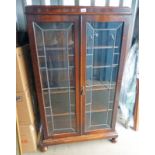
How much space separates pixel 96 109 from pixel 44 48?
91cm

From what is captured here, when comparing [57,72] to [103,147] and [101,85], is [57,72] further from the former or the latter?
[103,147]

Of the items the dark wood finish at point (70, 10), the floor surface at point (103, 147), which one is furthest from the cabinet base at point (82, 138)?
the dark wood finish at point (70, 10)

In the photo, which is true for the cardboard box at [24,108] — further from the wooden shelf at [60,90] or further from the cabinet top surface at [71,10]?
the cabinet top surface at [71,10]

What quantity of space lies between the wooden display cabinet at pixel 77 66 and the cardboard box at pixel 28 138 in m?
0.11

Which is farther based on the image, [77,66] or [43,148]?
[43,148]

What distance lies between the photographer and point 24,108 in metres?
1.74

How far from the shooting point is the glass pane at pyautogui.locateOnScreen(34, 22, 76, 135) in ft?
4.80

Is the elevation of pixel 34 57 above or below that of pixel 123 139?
above

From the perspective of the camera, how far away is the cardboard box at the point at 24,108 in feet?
5.51

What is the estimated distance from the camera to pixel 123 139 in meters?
2.07

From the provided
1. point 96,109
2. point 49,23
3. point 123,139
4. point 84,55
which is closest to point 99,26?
point 84,55

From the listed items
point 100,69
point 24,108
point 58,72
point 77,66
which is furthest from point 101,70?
point 24,108

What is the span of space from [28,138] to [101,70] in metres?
1.13
